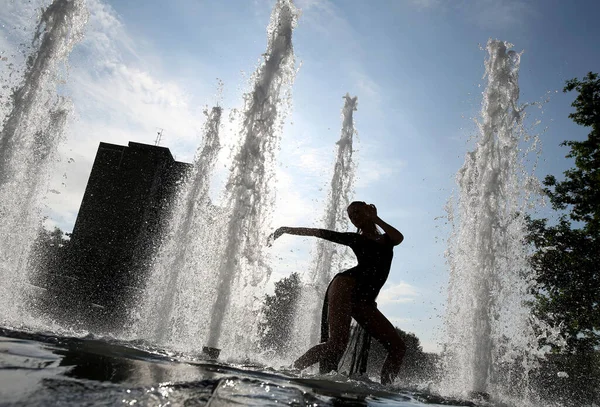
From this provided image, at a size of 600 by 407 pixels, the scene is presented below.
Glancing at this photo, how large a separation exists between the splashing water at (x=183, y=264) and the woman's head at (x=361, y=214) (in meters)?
2.83

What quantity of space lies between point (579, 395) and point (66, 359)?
25.0 m

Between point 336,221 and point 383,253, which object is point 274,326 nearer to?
point 336,221

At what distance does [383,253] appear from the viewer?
338cm

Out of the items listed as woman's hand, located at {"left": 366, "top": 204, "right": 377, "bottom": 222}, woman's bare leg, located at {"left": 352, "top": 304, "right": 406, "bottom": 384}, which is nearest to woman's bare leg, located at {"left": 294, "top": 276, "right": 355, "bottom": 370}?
woman's bare leg, located at {"left": 352, "top": 304, "right": 406, "bottom": 384}

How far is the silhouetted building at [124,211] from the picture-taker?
30.6 metres

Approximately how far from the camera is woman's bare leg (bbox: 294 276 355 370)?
10.1ft

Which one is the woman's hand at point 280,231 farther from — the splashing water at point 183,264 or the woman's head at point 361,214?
the splashing water at point 183,264

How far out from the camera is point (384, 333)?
3377 mm

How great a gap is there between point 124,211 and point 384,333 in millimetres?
33019

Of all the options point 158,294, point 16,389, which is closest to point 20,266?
point 158,294

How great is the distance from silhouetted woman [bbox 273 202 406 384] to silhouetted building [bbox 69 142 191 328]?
28.5 meters

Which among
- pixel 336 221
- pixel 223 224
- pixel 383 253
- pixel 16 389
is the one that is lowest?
pixel 16 389

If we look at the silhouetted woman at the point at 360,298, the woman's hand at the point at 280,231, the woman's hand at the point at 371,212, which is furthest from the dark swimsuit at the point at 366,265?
the woman's hand at the point at 280,231

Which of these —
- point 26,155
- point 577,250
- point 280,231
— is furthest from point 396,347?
point 577,250
